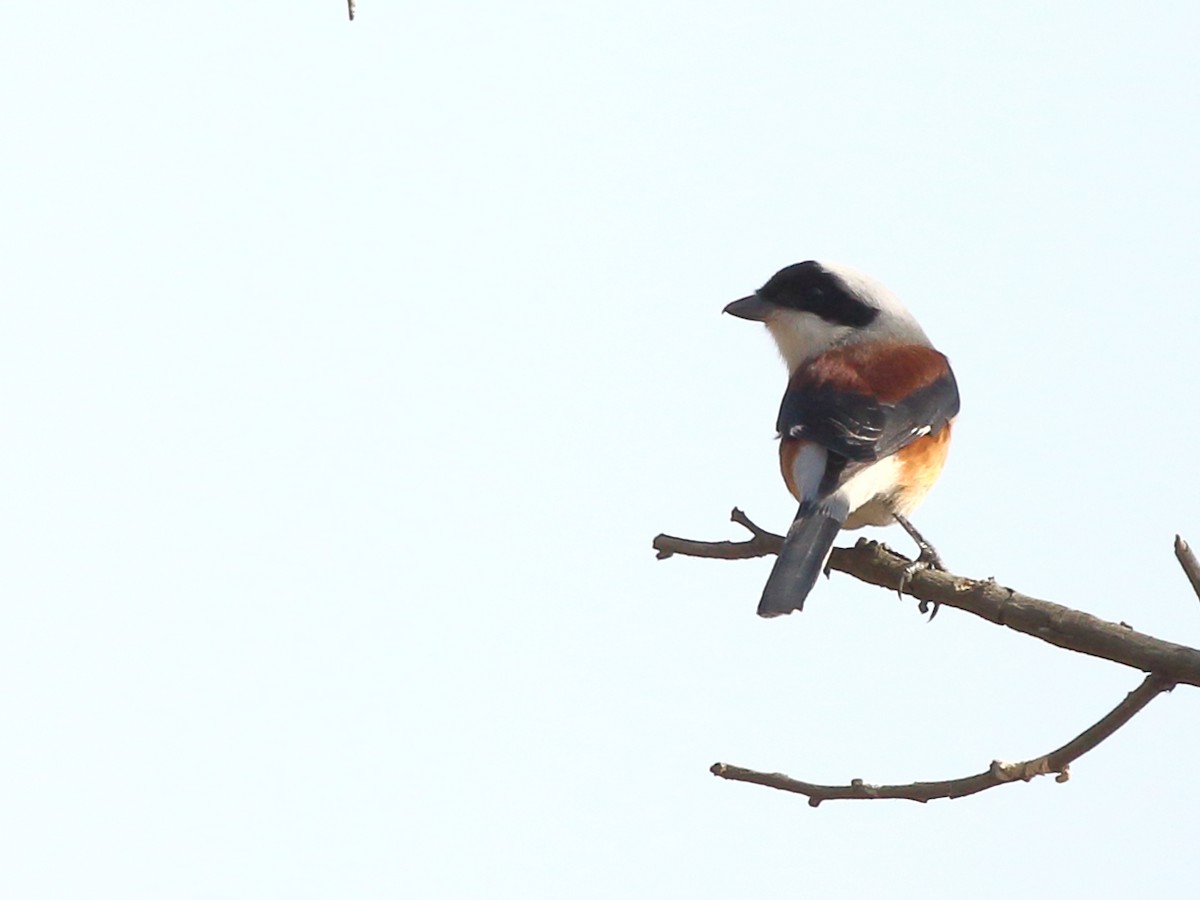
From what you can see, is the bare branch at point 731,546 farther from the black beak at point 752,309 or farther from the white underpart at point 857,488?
the black beak at point 752,309

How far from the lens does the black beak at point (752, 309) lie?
698 centimetres

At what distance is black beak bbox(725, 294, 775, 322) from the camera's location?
6980 millimetres

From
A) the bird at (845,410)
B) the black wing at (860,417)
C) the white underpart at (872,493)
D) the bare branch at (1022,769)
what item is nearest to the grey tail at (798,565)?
the bird at (845,410)

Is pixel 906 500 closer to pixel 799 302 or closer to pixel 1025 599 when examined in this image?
pixel 799 302

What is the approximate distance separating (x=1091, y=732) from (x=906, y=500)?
2924 millimetres

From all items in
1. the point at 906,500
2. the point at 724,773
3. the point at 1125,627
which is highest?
the point at 1125,627

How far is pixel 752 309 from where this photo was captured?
6.99m

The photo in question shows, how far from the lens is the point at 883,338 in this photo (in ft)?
22.4

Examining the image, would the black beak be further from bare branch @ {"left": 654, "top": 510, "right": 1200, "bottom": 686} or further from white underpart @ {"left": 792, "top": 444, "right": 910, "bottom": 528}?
bare branch @ {"left": 654, "top": 510, "right": 1200, "bottom": 686}

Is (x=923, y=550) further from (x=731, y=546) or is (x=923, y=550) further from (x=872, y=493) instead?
(x=731, y=546)

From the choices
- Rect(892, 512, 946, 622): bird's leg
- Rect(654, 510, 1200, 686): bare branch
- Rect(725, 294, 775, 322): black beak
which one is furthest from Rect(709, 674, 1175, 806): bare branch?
Rect(725, 294, 775, 322): black beak

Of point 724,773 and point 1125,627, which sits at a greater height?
point 1125,627

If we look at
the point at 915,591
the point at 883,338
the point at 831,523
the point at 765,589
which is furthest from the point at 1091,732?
the point at 883,338

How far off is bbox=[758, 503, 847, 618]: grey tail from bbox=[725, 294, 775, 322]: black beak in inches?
72.1
